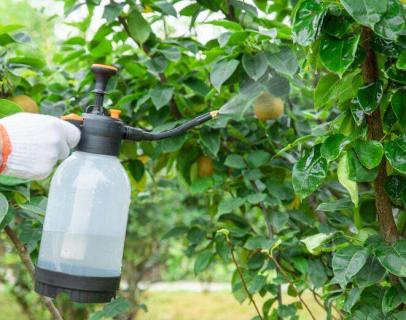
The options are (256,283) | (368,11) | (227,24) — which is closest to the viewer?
(368,11)

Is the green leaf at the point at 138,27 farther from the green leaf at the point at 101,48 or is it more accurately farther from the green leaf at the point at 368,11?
the green leaf at the point at 368,11

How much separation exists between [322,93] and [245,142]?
1.88ft

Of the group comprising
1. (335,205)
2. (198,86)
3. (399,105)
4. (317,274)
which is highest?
(399,105)

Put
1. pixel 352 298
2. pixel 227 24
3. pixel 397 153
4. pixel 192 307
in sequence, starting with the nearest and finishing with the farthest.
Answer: pixel 397 153 < pixel 352 298 < pixel 227 24 < pixel 192 307

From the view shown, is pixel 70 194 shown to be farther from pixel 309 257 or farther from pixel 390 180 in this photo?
pixel 309 257

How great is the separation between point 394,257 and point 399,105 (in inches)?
9.1

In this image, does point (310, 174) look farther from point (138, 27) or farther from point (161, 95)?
point (138, 27)

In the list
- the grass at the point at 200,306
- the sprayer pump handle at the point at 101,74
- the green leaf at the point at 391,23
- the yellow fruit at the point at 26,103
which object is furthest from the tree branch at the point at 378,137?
the grass at the point at 200,306

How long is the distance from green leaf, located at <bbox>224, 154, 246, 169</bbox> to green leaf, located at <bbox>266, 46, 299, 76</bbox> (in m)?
0.30

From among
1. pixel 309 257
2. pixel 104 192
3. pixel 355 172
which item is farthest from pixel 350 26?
pixel 309 257

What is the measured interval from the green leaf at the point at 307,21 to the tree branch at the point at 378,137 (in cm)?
10

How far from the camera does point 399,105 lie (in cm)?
99

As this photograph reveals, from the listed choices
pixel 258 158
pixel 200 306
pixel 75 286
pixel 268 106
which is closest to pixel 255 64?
pixel 268 106

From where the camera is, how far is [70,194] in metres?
0.91
